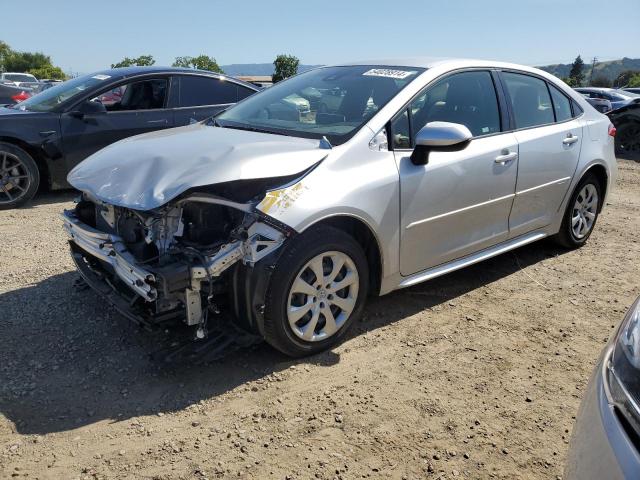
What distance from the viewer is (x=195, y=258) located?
9.25ft

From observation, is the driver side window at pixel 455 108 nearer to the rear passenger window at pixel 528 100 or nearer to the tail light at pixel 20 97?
the rear passenger window at pixel 528 100

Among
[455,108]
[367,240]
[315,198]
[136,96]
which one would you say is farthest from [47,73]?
[315,198]

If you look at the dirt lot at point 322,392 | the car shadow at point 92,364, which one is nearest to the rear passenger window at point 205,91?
the dirt lot at point 322,392

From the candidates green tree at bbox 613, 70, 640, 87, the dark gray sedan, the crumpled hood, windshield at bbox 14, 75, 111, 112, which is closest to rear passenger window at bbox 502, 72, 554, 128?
the crumpled hood

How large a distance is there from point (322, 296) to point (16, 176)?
4573 millimetres

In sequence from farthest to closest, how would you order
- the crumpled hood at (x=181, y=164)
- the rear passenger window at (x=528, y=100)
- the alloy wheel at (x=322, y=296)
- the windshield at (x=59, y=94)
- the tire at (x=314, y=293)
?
1. the windshield at (x=59, y=94)
2. the rear passenger window at (x=528, y=100)
3. the alloy wheel at (x=322, y=296)
4. the tire at (x=314, y=293)
5. the crumpled hood at (x=181, y=164)

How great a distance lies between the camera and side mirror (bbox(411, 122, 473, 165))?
3.21m

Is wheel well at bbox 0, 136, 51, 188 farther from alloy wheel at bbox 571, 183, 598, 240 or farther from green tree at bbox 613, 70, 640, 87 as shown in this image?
green tree at bbox 613, 70, 640, 87

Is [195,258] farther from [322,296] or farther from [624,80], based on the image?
[624,80]

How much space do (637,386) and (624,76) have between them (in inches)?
3499

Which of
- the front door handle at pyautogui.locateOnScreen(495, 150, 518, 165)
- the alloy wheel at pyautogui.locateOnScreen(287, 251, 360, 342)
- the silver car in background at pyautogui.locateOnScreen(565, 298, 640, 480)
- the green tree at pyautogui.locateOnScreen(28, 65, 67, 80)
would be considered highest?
the green tree at pyautogui.locateOnScreen(28, 65, 67, 80)

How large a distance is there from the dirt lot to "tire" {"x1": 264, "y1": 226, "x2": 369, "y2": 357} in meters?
0.17

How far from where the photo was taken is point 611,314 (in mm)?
3961

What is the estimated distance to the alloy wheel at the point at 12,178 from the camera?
19.7 ft
